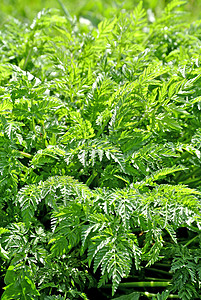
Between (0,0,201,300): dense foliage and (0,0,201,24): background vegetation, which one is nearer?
(0,0,201,300): dense foliage

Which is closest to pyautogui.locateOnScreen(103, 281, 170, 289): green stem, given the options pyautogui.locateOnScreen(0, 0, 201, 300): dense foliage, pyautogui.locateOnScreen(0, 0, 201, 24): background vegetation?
pyautogui.locateOnScreen(0, 0, 201, 300): dense foliage

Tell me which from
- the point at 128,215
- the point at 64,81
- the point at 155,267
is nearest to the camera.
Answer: the point at 128,215

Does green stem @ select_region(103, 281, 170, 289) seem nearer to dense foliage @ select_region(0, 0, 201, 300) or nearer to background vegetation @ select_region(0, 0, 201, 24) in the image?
dense foliage @ select_region(0, 0, 201, 300)

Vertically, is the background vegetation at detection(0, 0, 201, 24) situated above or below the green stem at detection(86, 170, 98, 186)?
above

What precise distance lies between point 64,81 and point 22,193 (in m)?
0.65

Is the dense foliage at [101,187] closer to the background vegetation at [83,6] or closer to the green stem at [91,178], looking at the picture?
the green stem at [91,178]

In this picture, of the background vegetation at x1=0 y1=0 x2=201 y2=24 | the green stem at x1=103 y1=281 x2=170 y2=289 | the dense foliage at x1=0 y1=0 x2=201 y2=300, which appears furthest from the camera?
the background vegetation at x1=0 y1=0 x2=201 y2=24

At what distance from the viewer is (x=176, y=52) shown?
8.06ft

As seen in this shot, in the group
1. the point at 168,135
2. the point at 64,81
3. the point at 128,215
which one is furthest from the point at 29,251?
the point at 168,135

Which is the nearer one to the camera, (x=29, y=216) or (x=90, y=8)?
(x=29, y=216)

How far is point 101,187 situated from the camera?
5.72ft

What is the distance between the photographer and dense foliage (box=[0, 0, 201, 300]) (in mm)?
1523

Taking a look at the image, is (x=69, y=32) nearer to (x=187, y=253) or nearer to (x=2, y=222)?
(x=2, y=222)

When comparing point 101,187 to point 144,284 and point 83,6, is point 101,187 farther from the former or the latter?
point 83,6
